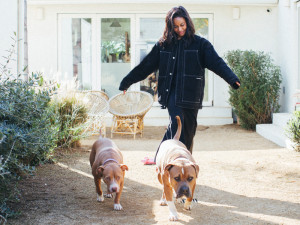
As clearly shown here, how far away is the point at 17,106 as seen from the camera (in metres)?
3.79

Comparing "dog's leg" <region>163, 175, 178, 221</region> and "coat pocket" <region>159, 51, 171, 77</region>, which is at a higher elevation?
"coat pocket" <region>159, 51, 171, 77</region>

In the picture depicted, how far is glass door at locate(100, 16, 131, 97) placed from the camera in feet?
40.6

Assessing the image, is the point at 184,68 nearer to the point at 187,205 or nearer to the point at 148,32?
the point at 187,205

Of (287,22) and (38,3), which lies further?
(38,3)

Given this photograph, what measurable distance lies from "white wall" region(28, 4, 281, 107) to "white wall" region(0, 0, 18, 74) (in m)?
5.42

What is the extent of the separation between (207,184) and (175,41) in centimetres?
180

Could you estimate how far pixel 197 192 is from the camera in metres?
4.93

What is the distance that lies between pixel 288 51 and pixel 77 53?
18.7ft

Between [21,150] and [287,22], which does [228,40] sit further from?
[21,150]

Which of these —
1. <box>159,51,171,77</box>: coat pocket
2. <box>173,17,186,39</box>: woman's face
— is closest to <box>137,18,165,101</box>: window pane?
<box>159,51,171,77</box>: coat pocket

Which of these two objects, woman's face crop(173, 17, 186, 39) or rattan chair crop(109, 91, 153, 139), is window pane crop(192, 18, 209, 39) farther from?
woman's face crop(173, 17, 186, 39)

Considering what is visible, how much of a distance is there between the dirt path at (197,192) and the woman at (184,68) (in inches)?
30.3

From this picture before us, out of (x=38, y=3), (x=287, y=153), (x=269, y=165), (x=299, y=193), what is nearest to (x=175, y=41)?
(x=299, y=193)

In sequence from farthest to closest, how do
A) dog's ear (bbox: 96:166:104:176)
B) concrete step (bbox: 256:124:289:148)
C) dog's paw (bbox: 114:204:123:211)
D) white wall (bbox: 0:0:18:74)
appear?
concrete step (bbox: 256:124:289:148), white wall (bbox: 0:0:18:74), dog's paw (bbox: 114:204:123:211), dog's ear (bbox: 96:166:104:176)
